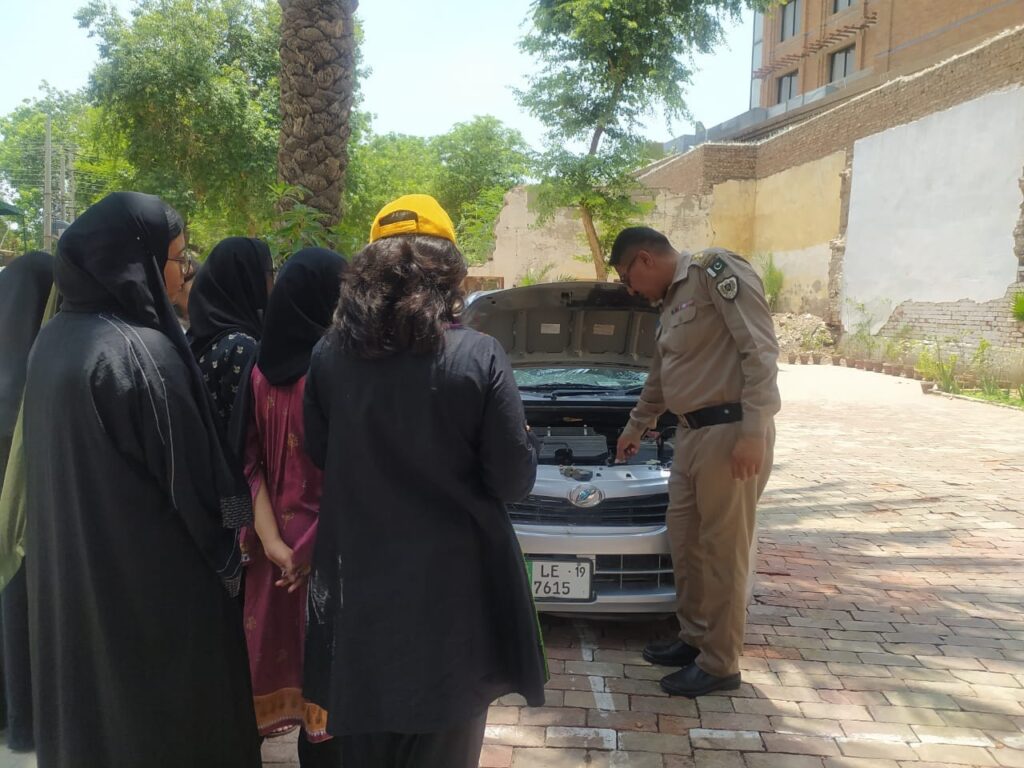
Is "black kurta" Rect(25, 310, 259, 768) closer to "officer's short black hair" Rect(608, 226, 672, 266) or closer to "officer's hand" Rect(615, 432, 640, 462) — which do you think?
"officer's short black hair" Rect(608, 226, 672, 266)

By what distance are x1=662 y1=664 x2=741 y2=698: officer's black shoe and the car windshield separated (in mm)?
1765

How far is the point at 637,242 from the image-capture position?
3.35 metres

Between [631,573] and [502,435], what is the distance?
2037 mm

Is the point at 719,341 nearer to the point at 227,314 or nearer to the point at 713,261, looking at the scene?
the point at 713,261

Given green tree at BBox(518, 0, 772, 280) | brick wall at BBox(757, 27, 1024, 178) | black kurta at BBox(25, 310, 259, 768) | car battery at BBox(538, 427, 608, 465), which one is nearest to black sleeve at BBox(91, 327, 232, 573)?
black kurta at BBox(25, 310, 259, 768)

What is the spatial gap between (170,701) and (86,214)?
1.27 m

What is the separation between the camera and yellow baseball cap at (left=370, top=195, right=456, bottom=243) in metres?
1.85

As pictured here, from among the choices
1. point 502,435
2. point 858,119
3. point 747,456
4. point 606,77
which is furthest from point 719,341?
point 858,119

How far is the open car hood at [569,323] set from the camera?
15.5 feet

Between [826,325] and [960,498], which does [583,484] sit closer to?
[960,498]

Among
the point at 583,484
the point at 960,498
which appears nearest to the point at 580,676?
the point at 583,484

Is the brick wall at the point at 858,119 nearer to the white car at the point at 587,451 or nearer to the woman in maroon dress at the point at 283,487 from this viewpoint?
the white car at the point at 587,451

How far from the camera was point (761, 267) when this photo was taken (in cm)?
2550

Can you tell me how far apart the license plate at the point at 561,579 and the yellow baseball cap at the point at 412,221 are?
77.2 inches
